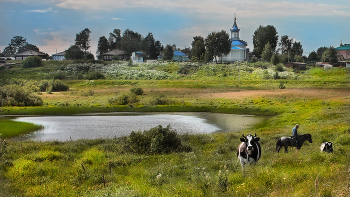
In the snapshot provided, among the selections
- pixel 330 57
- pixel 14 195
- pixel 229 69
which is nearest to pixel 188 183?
pixel 14 195

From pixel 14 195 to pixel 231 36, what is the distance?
1532 cm

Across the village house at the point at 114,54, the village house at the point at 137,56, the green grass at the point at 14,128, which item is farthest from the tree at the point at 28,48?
the village house at the point at 137,56

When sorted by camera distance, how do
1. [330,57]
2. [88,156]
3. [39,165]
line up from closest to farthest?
[39,165], [88,156], [330,57]

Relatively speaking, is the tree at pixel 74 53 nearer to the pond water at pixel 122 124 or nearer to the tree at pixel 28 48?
the tree at pixel 28 48

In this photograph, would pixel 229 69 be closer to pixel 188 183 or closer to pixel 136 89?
pixel 136 89

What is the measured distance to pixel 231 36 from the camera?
19.2 metres

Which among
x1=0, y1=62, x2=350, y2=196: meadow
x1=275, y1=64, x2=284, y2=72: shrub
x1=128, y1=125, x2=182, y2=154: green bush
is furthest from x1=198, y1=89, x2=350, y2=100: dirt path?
x1=128, y1=125, x2=182, y2=154: green bush

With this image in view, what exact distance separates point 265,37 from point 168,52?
225 inches

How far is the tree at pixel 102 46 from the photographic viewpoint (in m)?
12.5

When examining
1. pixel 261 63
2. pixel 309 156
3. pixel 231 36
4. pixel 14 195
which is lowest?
pixel 14 195

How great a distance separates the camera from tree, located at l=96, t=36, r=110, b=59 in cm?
1255

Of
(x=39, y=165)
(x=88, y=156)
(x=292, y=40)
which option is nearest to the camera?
(x=39, y=165)

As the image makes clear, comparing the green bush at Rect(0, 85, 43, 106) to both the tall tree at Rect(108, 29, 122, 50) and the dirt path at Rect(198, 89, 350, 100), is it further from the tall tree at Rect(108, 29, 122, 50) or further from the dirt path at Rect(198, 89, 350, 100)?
the dirt path at Rect(198, 89, 350, 100)

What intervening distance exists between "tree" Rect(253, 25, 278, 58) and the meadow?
3.90ft
